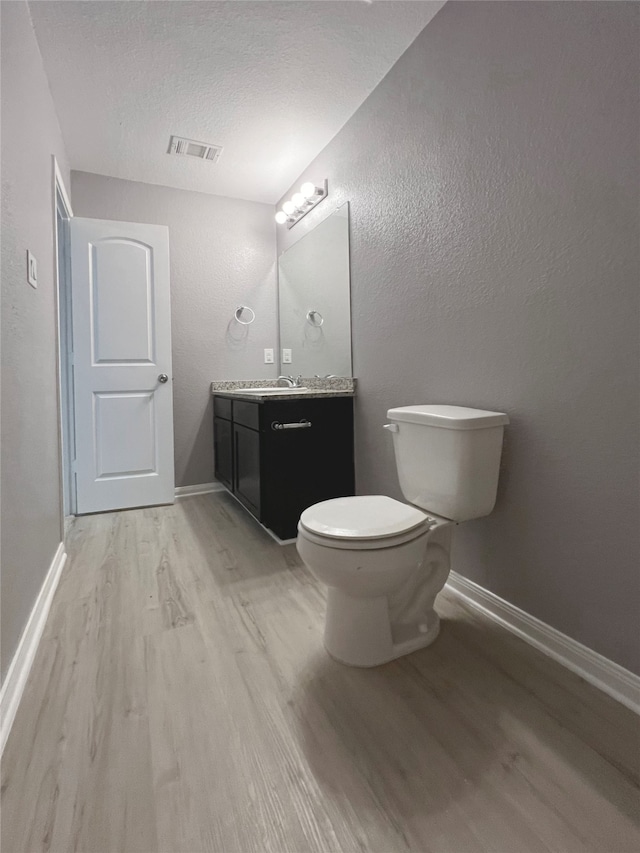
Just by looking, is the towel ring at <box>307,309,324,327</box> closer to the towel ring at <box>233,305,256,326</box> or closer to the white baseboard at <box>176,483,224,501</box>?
the towel ring at <box>233,305,256,326</box>

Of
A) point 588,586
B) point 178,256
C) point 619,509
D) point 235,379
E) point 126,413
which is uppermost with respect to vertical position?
point 178,256

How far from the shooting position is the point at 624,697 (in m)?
1.08

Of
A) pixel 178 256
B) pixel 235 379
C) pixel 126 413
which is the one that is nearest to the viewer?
pixel 126 413

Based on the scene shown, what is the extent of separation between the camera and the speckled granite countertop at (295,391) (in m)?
2.08

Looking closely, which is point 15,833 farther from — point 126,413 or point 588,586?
point 126,413

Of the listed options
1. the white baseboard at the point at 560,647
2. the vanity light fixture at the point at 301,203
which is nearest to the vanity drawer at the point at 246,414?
the white baseboard at the point at 560,647

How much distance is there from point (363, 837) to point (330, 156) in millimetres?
2771

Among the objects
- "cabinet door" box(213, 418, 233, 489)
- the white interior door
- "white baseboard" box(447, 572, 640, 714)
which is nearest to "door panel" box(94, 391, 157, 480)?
the white interior door

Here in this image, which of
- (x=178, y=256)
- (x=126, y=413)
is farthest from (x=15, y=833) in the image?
(x=178, y=256)

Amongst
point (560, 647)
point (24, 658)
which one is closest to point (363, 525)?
point (560, 647)

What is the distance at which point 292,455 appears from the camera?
82.1 inches

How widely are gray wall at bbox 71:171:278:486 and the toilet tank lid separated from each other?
76.0 inches

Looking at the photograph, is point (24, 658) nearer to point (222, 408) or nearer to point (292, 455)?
point (292, 455)

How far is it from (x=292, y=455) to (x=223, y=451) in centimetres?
90
